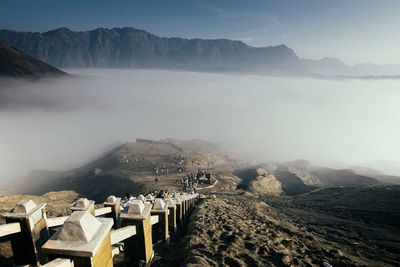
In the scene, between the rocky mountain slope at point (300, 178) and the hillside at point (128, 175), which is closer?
the hillside at point (128, 175)

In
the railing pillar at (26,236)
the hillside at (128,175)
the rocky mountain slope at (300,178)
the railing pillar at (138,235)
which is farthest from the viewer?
the rocky mountain slope at (300,178)

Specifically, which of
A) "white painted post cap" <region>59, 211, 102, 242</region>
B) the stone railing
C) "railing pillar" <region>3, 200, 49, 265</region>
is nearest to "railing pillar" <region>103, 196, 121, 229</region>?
the stone railing

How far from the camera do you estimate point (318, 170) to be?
13412 centimetres

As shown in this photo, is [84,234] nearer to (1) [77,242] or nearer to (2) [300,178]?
(1) [77,242]

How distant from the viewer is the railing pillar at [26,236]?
5.70 meters

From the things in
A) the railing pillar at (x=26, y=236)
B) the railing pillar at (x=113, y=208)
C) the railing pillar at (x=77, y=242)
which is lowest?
the railing pillar at (x=113, y=208)

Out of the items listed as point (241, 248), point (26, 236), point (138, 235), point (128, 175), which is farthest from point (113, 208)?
point (128, 175)

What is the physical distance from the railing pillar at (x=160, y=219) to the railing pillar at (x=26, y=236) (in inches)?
120

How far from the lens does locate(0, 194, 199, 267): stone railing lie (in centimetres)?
373

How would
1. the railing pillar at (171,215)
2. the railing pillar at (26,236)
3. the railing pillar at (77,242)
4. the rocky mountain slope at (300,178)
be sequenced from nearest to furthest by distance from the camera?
the railing pillar at (77,242)
the railing pillar at (26,236)
the railing pillar at (171,215)
the rocky mountain slope at (300,178)

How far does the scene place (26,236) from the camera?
5773 mm

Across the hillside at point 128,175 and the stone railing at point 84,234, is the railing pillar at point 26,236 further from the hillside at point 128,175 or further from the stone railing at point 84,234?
the hillside at point 128,175

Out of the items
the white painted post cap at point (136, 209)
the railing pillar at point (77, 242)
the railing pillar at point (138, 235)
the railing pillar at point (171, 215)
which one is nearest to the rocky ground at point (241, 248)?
the railing pillar at point (171, 215)

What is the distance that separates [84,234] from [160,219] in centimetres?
491
